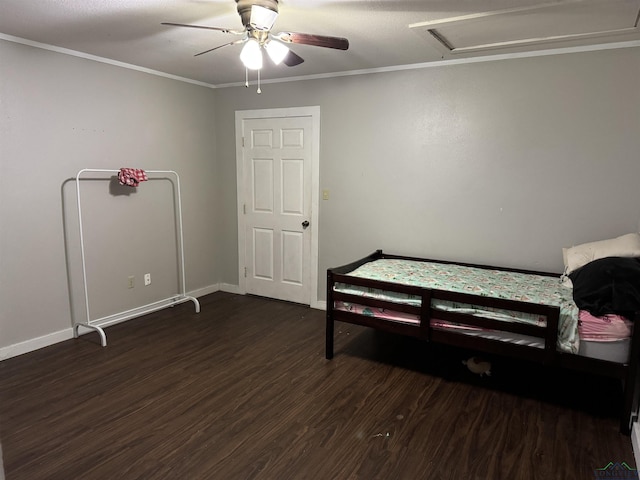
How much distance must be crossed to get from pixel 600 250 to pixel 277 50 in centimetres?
254

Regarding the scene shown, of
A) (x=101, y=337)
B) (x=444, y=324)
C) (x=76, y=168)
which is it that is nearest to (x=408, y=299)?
(x=444, y=324)

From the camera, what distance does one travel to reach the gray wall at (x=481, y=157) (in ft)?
10.6

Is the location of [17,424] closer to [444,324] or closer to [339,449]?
[339,449]

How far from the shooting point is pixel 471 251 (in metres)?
3.80

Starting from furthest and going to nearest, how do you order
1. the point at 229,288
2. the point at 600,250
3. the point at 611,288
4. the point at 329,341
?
the point at 229,288, the point at 329,341, the point at 600,250, the point at 611,288

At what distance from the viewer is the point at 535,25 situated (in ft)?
9.12

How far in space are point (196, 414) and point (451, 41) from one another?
10.2ft

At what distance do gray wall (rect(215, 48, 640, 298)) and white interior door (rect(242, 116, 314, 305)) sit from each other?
0.70 feet

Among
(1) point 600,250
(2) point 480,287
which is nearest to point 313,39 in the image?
(2) point 480,287

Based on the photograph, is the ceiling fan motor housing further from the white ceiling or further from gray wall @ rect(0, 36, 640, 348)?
gray wall @ rect(0, 36, 640, 348)

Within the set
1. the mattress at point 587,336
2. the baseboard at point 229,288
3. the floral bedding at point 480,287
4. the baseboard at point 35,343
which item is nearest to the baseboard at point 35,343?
the baseboard at point 35,343

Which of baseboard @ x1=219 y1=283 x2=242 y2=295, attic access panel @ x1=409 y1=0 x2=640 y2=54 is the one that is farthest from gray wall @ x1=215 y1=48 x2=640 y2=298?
baseboard @ x1=219 y1=283 x2=242 y2=295

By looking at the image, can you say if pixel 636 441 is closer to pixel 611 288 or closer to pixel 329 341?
pixel 611 288

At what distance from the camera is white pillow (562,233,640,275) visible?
284cm
